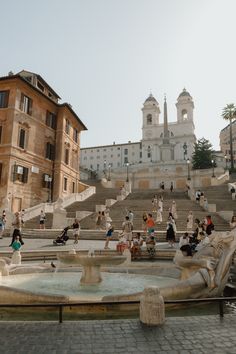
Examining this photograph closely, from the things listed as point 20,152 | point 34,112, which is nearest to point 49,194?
point 20,152

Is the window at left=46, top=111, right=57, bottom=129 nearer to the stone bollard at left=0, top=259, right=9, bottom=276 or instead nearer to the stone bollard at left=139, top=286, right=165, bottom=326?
the stone bollard at left=0, top=259, right=9, bottom=276

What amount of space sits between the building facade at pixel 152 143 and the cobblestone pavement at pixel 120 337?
7333 centimetres

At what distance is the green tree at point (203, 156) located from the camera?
6172cm

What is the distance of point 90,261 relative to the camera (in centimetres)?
745

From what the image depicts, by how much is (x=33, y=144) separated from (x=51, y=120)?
15.9ft

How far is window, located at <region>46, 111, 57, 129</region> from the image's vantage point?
1348 inches

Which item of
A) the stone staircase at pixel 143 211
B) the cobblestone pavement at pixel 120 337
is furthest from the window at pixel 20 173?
the cobblestone pavement at pixel 120 337

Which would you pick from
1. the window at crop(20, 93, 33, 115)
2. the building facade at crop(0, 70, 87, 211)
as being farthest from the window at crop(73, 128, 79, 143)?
the window at crop(20, 93, 33, 115)

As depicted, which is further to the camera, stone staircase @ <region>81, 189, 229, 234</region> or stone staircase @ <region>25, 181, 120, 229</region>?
stone staircase @ <region>25, 181, 120, 229</region>

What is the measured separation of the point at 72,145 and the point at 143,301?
35.4 meters

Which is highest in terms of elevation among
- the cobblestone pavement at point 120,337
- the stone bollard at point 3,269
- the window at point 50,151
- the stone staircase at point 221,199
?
the window at point 50,151

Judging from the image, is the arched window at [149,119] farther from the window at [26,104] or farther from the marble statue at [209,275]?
the marble statue at [209,275]

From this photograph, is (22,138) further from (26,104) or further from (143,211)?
(143,211)

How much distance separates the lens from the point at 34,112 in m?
32.0
